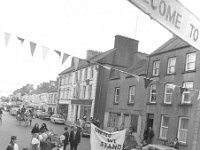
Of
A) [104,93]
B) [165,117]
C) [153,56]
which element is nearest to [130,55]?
[104,93]

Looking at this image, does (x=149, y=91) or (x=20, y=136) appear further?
(x=149, y=91)

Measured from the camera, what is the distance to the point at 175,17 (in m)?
3.38

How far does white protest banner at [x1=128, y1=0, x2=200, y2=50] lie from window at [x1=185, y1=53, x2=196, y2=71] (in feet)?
75.0

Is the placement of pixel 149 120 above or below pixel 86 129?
above

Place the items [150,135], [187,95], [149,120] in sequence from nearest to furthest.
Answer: [187,95], [150,135], [149,120]

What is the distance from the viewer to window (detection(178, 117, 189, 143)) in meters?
25.1

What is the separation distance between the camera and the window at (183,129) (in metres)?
25.1

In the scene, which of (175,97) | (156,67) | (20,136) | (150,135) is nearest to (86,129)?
(150,135)

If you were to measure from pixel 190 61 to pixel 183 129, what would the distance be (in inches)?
214

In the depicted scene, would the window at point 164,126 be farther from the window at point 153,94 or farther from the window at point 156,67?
the window at point 156,67

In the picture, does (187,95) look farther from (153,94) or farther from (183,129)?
(153,94)

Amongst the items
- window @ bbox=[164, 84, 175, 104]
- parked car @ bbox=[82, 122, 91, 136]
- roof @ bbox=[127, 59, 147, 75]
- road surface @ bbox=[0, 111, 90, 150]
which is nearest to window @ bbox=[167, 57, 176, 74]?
window @ bbox=[164, 84, 175, 104]

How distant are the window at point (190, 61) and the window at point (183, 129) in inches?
159

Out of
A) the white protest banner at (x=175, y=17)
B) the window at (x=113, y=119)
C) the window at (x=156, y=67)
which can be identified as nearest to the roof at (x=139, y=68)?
the window at (x=156, y=67)
